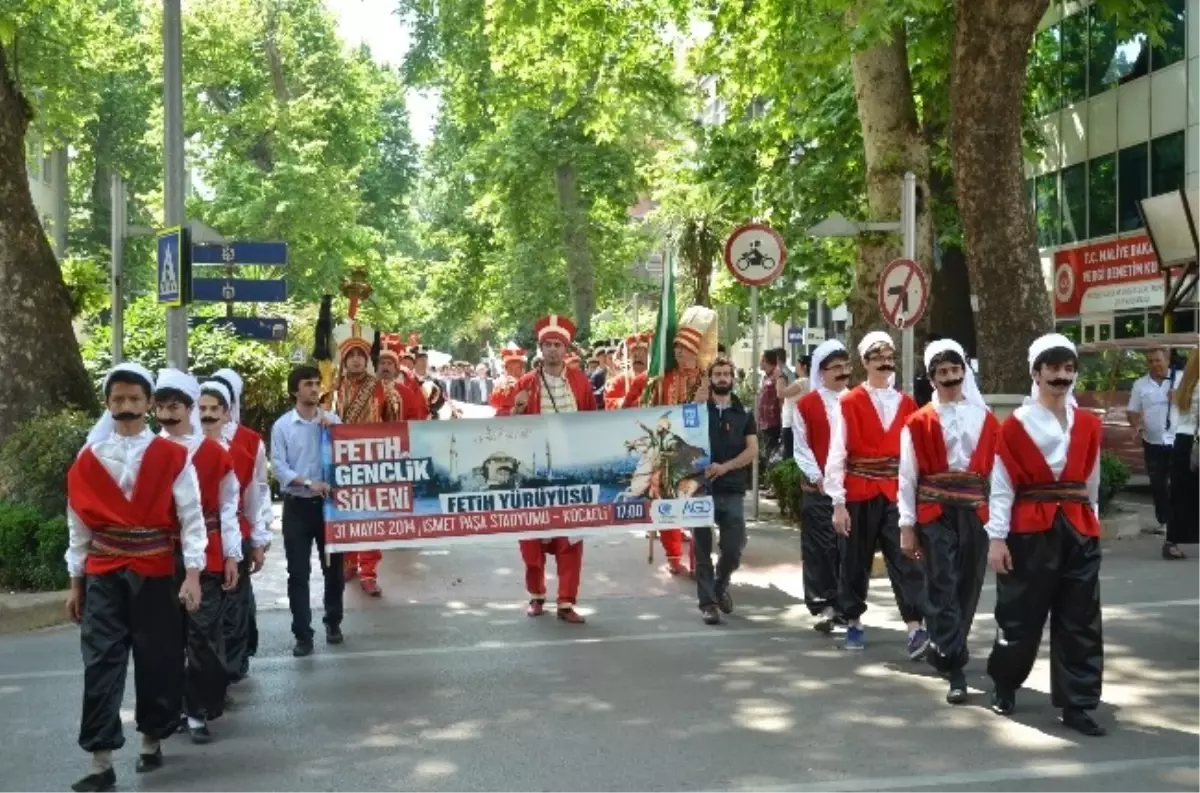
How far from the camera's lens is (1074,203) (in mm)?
33156

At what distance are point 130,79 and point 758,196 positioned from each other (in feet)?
103

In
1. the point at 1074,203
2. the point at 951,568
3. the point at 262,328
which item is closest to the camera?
the point at 951,568

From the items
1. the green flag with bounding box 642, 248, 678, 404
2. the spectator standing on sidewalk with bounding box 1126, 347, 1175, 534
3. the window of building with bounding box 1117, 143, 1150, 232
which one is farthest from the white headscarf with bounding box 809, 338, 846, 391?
the window of building with bounding box 1117, 143, 1150, 232

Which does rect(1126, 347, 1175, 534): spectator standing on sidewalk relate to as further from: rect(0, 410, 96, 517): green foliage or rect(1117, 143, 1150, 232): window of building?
rect(1117, 143, 1150, 232): window of building

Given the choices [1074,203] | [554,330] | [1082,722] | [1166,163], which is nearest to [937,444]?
[1082,722]

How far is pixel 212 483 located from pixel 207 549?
0.33 meters

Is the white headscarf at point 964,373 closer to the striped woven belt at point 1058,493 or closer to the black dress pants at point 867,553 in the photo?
the striped woven belt at point 1058,493

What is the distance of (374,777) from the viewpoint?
6.56 m

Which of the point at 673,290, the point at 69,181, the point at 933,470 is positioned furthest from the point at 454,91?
the point at 69,181

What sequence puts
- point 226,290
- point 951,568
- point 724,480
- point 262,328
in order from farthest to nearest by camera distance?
point 262,328 → point 226,290 → point 724,480 → point 951,568

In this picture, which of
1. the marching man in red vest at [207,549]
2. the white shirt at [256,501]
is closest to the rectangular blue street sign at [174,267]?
the white shirt at [256,501]

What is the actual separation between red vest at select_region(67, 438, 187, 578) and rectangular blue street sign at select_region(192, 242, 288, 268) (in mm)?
8575

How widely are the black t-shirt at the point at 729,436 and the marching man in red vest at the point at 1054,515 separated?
3.62 metres

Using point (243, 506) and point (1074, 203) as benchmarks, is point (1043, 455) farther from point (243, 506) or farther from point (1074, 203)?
point (1074, 203)
